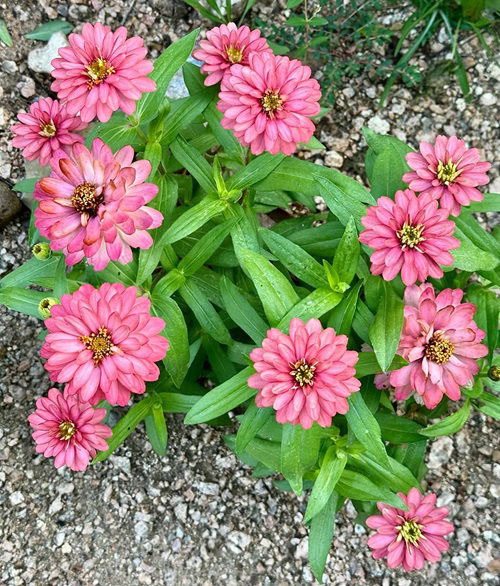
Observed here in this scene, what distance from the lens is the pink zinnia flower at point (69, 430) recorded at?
5.77ft

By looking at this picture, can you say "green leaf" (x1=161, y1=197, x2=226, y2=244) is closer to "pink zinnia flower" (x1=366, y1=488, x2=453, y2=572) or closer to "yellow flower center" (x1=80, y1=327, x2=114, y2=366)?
"yellow flower center" (x1=80, y1=327, x2=114, y2=366)

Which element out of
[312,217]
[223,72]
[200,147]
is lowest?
[312,217]

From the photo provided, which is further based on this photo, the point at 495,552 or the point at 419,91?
the point at 419,91

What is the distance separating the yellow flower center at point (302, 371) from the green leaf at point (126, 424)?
2.49ft

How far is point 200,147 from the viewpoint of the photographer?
2232mm

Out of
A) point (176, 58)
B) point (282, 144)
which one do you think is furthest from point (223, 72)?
point (282, 144)

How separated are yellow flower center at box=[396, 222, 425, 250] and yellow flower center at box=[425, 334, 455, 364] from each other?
10.8 inches

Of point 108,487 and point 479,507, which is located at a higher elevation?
point 108,487

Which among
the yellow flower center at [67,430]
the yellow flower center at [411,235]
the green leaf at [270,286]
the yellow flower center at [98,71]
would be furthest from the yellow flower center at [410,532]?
the yellow flower center at [98,71]

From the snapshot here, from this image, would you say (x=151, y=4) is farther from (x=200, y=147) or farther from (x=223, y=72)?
(x=223, y=72)

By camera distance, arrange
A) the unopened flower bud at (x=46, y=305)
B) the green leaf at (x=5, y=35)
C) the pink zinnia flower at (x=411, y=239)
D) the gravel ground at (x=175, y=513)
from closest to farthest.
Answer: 1. the pink zinnia flower at (x=411, y=239)
2. the unopened flower bud at (x=46, y=305)
3. the gravel ground at (x=175, y=513)
4. the green leaf at (x=5, y=35)

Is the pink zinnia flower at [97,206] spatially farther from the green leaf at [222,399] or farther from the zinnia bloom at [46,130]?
the green leaf at [222,399]

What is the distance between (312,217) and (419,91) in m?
1.13

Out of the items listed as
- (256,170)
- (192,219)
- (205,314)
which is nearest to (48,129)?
(192,219)
